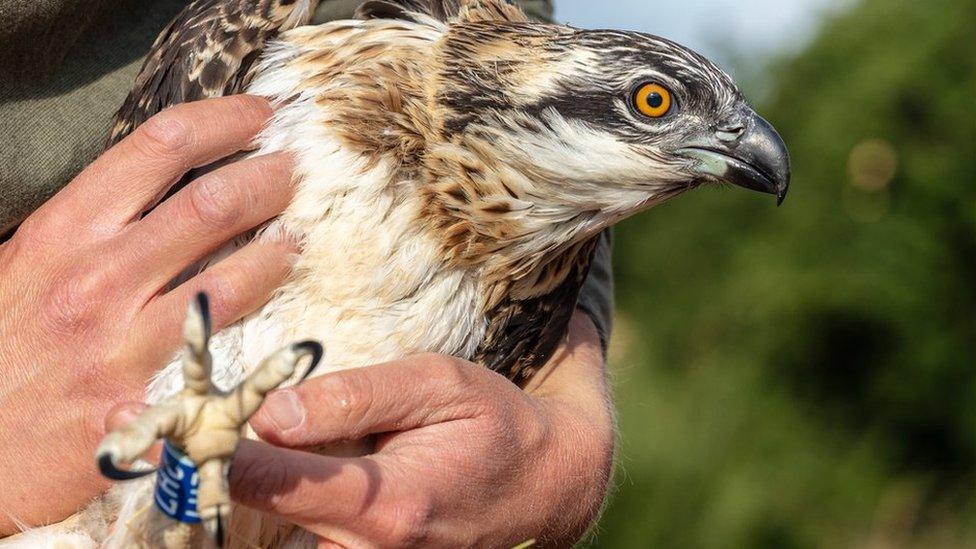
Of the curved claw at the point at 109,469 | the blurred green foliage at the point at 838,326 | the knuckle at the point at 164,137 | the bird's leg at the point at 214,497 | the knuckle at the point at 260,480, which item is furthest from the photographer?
the blurred green foliage at the point at 838,326

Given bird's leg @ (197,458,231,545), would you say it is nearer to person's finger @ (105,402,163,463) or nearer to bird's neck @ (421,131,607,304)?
person's finger @ (105,402,163,463)

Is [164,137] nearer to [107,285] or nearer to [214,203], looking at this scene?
[214,203]

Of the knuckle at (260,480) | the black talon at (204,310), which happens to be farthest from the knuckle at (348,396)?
the black talon at (204,310)

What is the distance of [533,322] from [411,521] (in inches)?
35.1

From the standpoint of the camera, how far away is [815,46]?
9125 mm

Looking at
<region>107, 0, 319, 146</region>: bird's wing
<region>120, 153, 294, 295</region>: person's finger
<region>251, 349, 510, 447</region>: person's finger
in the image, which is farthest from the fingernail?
<region>107, 0, 319, 146</region>: bird's wing

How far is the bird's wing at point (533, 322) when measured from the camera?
324 centimetres

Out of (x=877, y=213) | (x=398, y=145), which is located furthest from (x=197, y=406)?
(x=877, y=213)

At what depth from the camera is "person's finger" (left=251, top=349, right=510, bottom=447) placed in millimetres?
2506

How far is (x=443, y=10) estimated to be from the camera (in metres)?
3.46

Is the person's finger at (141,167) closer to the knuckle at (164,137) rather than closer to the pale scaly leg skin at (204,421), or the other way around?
the knuckle at (164,137)

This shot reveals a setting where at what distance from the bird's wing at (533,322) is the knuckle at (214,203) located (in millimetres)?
780

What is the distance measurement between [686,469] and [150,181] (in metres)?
5.78

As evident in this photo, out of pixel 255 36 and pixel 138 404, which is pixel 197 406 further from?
pixel 255 36
